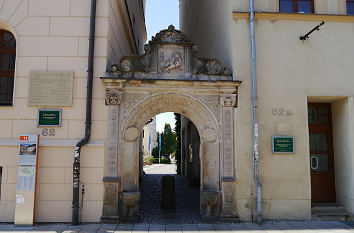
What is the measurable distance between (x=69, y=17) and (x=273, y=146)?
6628 mm

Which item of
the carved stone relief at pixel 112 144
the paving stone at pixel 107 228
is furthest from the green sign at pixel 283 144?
the paving stone at pixel 107 228

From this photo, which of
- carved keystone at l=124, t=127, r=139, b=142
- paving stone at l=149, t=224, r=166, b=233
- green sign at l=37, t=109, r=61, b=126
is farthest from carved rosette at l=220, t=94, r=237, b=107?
green sign at l=37, t=109, r=61, b=126

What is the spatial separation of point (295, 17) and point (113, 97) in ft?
18.7

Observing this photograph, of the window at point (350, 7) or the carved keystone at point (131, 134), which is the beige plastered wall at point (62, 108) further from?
the window at point (350, 7)

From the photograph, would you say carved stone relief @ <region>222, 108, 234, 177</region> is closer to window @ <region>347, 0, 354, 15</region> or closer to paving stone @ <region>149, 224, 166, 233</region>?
paving stone @ <region>149, 224, 166, 233</region>

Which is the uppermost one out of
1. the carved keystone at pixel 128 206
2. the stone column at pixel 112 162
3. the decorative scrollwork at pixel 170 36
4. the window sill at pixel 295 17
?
the window sill at pixel 295 17

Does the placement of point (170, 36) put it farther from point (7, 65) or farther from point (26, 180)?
point (26, 180)

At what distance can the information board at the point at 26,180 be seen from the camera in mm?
6762

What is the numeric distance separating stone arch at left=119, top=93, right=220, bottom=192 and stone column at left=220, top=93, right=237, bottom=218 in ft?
0.69

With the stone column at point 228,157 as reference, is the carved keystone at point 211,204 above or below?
below

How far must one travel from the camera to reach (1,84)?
7.77m

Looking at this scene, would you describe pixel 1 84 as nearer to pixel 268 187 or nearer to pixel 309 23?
pixel 268 187

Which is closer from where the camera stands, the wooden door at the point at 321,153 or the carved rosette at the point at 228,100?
the carved rosette at the point at 228,100

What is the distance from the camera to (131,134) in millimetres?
7531
